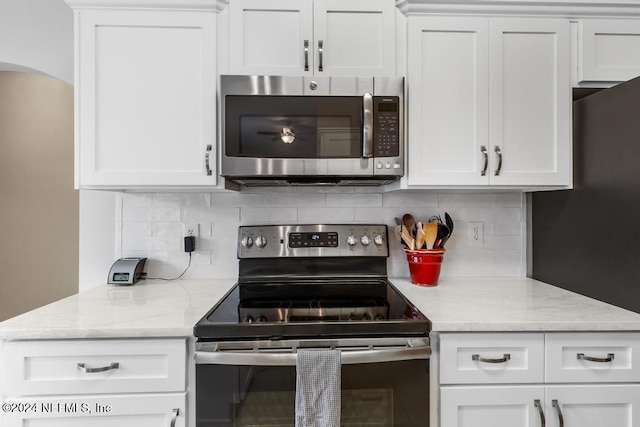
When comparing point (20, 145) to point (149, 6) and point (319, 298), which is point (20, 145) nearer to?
point (149, 6)

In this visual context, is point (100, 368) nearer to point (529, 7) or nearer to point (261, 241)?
point (261, 241)

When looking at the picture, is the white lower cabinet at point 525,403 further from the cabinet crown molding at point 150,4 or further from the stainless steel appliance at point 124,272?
the cabinet crown molding at point 150,4

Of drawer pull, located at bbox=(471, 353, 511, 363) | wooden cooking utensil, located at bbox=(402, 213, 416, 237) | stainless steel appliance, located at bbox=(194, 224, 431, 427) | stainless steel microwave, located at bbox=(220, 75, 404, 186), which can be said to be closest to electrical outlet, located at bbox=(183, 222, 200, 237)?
stainless steel microwave, located at bbox=(220, 75, 404, 186)

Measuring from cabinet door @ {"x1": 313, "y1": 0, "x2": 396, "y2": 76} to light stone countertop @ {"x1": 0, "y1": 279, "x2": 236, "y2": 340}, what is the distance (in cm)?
107

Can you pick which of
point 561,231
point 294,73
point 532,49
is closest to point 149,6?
point 294,73

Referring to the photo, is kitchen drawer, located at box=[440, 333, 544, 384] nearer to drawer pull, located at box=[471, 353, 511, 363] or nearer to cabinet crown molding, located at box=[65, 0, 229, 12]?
drawer pull, located at box=[471, 353, 511, 363]

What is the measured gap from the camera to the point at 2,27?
182cm

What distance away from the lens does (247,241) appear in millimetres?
1785

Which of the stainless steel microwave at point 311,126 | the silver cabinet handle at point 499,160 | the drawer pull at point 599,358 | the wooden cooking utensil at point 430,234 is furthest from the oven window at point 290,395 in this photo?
the silver cabinet handle at point 499,160

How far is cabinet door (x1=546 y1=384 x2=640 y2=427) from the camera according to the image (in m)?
1.20

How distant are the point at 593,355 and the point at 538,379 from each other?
0.20 meters

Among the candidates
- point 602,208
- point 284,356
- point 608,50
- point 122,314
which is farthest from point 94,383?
point 608,50

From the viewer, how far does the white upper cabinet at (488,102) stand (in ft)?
5.02

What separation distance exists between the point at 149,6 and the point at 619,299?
2138 millimetres
